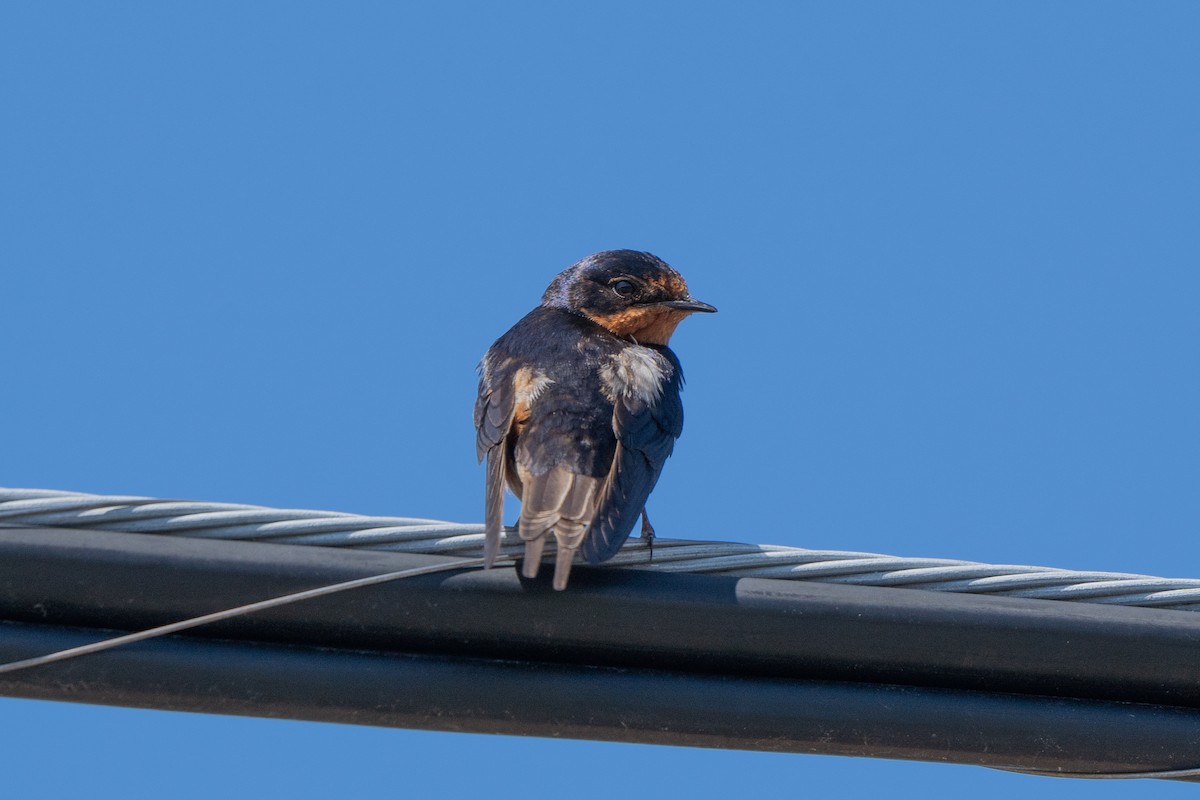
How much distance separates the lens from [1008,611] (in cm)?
376

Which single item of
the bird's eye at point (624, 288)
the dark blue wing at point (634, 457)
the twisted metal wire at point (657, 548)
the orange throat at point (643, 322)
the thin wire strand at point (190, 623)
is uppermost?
the bird's eye at point (624, 288)

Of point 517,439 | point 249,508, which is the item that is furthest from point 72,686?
point 517,439

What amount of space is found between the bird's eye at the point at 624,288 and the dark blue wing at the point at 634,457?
4.04 ft

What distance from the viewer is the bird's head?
22.2 feet

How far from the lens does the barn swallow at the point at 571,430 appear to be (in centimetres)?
432

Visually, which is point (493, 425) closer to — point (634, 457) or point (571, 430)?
point (571, 430)

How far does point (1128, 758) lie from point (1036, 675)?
0.27m

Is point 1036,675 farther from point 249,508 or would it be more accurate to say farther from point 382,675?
point 249,508

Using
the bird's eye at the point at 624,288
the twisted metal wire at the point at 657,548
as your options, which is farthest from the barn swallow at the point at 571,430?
the bird's eye at the point at 624,288

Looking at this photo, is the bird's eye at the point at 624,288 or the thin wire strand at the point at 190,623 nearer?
the thin wire strand at the point at 190,623

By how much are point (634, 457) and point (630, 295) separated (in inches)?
76.4

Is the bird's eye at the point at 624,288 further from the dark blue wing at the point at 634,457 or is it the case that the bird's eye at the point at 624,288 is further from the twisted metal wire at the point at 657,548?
the twisted metal wire at the point at 657,548

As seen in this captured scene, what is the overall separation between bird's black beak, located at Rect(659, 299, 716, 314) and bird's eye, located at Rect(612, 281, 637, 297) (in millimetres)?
173

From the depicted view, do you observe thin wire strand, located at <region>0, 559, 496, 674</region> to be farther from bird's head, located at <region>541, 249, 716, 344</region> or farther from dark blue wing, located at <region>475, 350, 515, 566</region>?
bird's head, located at <region>541, 249, 716, 344</region>
